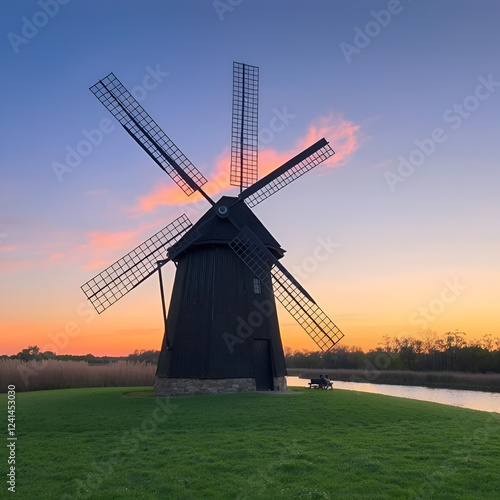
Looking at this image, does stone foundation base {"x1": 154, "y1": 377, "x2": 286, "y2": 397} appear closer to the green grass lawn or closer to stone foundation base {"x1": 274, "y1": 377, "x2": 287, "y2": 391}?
stone foundation base {"x1": 274, "y1": 377, "x2": 287, "y2": 391}

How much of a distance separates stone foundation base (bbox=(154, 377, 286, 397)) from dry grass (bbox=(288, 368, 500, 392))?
32038mm

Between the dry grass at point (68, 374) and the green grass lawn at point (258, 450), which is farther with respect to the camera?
the dry grass at point (68, 374)

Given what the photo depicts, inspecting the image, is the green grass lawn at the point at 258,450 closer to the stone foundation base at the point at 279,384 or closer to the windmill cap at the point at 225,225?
the stone foundation base at the point at 279,384

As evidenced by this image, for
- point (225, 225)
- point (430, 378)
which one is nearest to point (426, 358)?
point (430, 378)

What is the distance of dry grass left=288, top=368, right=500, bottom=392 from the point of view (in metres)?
46.5

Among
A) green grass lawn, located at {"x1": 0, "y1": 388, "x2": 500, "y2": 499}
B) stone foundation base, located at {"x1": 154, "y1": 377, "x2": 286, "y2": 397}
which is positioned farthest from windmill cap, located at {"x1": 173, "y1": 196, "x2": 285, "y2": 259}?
green grass lawn, located at {"x1": 0, "y1": 388, "x2": 500, "y2": 499}

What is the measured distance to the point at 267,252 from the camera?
20.8 meters

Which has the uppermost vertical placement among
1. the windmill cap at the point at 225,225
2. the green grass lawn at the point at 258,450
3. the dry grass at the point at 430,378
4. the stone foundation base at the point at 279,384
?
the windmill cap at the point at 225,225

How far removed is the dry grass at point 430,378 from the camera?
46531 millimetres

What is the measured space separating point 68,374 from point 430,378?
39.2 meters

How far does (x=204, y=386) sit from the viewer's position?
65.2 feet

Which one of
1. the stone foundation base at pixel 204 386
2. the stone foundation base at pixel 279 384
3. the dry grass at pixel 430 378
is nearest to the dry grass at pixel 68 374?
the stone foundation base at pixel 204 386

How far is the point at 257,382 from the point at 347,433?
29.5 feet

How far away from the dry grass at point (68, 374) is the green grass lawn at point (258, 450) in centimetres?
1077
